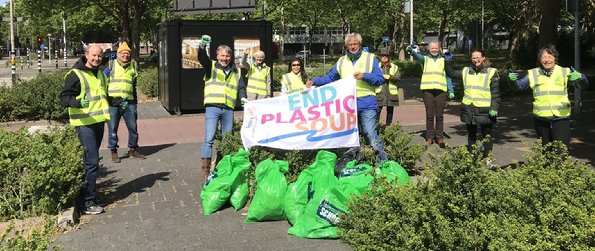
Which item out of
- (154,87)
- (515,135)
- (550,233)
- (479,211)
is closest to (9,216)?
(479,211)

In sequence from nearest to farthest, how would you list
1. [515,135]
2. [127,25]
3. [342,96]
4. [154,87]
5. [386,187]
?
[386,187] < [342,96] < [515,135] < [154,87] < [127,25]

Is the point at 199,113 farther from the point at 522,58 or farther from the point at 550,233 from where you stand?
the point at 522,58

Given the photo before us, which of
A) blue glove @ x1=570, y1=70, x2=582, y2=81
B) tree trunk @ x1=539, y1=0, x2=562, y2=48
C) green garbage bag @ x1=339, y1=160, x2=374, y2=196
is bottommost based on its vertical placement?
green garbage bag @ x1=339, y1=160, x2=374, y2=196

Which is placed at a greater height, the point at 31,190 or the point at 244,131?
the point at 244,131

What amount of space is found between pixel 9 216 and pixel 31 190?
32 centimetres

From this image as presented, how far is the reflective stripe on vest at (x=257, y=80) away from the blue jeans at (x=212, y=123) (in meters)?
2.52

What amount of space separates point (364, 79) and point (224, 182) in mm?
1975

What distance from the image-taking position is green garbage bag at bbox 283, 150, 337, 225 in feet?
16.7

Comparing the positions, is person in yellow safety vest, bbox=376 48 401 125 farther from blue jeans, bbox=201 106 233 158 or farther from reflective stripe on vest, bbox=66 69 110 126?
reflective stripe on vest, bbox=66 69 110 126

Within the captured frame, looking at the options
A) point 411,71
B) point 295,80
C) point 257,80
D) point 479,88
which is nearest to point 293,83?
point 295,80

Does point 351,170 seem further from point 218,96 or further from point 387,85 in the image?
point 387,85

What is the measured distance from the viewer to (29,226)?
475cm

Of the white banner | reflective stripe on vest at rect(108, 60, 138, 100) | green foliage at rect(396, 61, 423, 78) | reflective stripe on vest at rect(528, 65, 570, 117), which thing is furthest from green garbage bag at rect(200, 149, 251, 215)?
green foliage at rect(396, 61, 423, 78)

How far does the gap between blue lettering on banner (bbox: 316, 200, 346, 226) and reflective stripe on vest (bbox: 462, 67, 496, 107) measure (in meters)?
3.61
